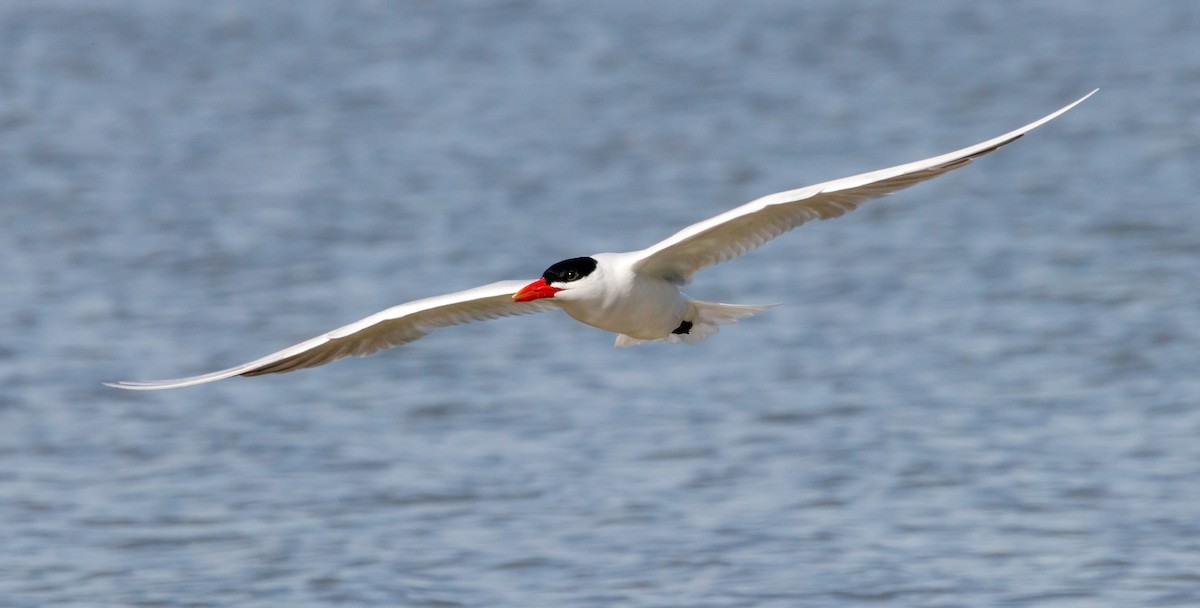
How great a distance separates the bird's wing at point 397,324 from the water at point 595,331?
1340 mm

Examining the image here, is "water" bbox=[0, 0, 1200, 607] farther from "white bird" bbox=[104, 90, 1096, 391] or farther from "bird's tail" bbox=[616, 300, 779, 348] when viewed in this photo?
"white bird" bbox=[104, 90, 1096, 391]

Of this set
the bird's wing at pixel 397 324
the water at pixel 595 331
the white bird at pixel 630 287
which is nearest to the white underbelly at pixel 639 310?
the white bird at pixel 630 287

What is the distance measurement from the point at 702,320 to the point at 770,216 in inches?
37.3

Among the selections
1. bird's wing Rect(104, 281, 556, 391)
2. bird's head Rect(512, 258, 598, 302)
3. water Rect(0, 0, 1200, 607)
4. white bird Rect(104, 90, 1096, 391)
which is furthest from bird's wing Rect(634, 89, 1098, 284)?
water Rect(0, 0, 1200, 607)

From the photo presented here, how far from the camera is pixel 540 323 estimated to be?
1302 cm

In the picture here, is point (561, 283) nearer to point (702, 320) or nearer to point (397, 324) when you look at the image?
point (397, 324)

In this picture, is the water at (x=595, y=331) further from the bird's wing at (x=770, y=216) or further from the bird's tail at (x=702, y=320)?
the bird's wing at (x=770, y=216)

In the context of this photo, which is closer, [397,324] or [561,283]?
[561,283]

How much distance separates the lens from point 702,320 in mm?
7953

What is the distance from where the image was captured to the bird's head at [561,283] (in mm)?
6988

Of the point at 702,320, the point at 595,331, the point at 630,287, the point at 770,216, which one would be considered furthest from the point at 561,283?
the point at 595,331

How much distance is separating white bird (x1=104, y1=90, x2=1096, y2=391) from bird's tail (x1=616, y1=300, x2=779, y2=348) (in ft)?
0.16

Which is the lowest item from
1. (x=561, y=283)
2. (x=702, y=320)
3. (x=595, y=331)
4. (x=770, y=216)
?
(x=702, y=320)

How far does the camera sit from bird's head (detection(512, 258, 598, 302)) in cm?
699
